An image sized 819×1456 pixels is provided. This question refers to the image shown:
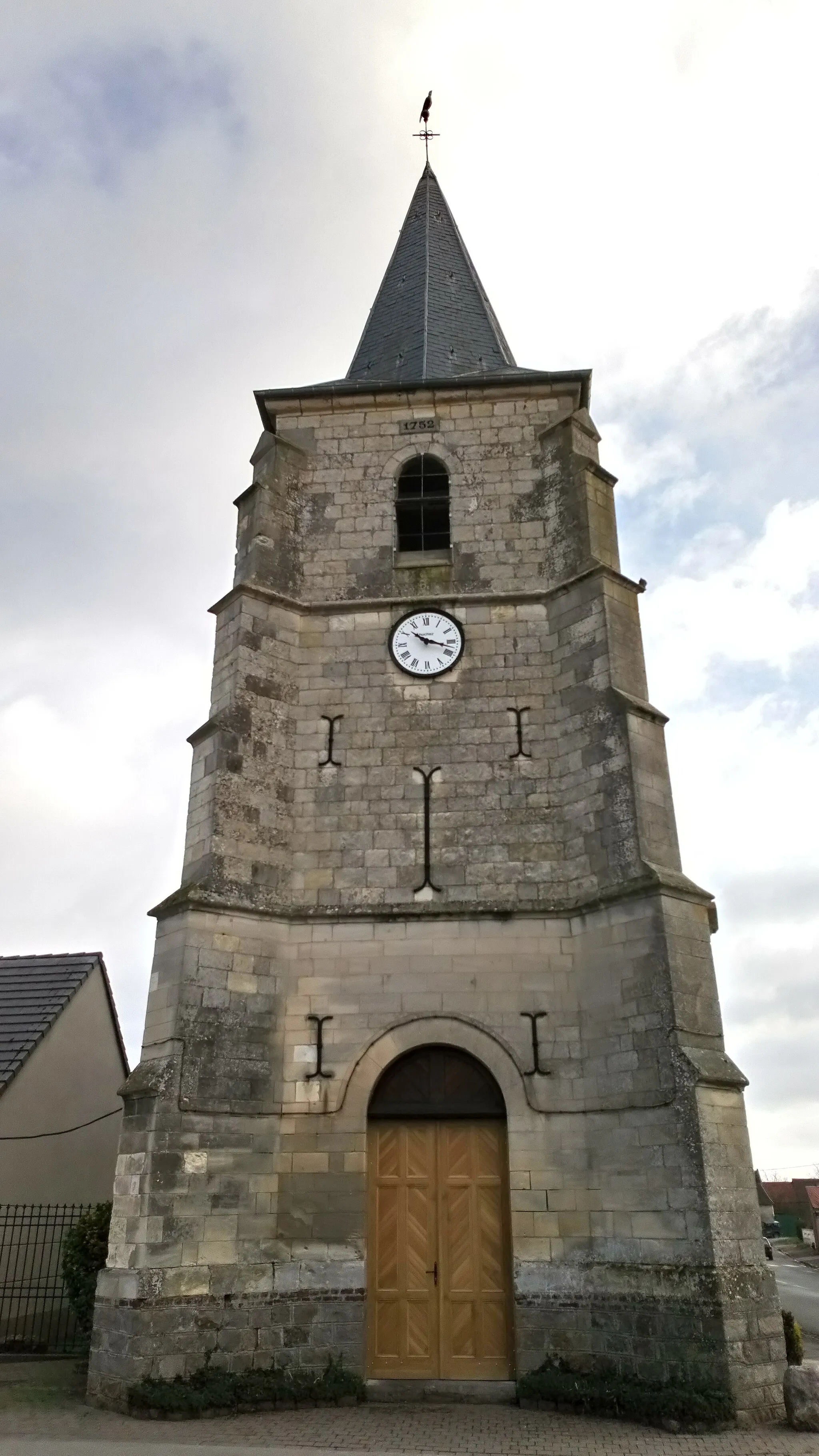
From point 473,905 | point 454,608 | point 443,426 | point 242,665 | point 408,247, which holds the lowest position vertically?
point 473,905

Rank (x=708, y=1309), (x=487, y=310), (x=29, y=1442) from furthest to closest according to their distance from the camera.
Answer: (x=487, y=310), (x=708, y=1309), (x=29, y=1442)

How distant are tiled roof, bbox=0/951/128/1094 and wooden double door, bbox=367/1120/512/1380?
20.1 feet

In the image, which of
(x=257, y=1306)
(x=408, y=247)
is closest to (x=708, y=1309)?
(x=257, y=1306)

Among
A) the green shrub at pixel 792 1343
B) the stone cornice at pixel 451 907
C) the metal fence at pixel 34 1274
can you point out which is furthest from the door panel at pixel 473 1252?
the metal fence at pixel 34 1274

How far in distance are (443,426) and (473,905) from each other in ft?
21.6

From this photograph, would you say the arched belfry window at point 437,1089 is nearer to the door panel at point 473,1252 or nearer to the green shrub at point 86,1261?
the door panel at point 473,1252

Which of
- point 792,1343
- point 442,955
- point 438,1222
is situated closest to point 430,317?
point 442,955

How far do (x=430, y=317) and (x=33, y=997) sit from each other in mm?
12071

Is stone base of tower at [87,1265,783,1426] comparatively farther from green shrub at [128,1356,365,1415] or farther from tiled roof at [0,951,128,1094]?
tiled roof at [0,951,128,1094]

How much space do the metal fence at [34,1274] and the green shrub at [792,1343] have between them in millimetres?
7949

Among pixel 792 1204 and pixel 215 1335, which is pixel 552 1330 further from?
pixel 792 1204

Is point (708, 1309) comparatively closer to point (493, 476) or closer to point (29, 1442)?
point (29, 1442)

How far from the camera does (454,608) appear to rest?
12359 mm

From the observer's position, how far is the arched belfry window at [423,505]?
13.1 metres
